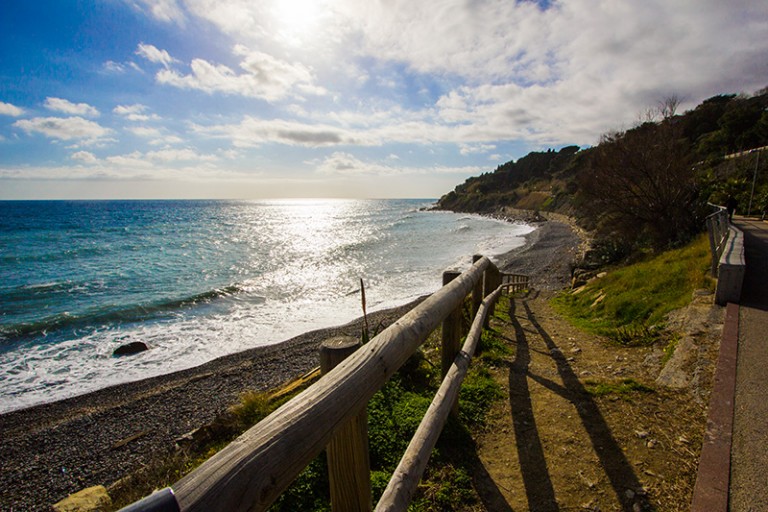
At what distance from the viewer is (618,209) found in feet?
54.9

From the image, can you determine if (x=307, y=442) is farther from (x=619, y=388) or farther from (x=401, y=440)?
(x=619, y=388)

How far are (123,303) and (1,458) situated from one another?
1105 centimetres

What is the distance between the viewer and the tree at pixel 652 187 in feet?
49.7

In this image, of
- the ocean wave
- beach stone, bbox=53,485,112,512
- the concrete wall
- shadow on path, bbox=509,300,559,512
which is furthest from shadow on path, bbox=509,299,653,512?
the ocean wave

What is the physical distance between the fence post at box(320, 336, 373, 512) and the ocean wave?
1674 centimetres

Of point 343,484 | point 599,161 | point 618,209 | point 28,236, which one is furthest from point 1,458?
point 28,236

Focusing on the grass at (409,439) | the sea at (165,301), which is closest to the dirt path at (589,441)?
the grass at (409,439)

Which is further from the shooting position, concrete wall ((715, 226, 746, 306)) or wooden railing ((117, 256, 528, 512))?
concrete wall ((715, 226, 746, 306))

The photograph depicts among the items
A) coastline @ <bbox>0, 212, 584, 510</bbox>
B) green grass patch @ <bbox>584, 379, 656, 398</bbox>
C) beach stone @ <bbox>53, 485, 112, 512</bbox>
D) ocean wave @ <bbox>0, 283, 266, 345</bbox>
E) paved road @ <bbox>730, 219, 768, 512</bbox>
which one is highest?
paved road @ <bbox>730, 219, 768, 512</bbox>

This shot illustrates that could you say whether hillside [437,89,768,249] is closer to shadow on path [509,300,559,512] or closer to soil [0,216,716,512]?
soil [0,216,716,512]

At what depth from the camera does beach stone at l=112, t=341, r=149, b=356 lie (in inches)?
468

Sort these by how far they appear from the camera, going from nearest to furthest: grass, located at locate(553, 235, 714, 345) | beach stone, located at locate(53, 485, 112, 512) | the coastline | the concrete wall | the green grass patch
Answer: the green grass patch → beach stone, located at locate(53, 485, 112, 512) → the concrete wall → grass, located at locate(553, 235, 714, 345) → the coastline

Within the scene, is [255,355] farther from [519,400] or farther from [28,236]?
[28,236]

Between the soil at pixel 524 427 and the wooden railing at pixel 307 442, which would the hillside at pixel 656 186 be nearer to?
the soil at pixel 524 427
